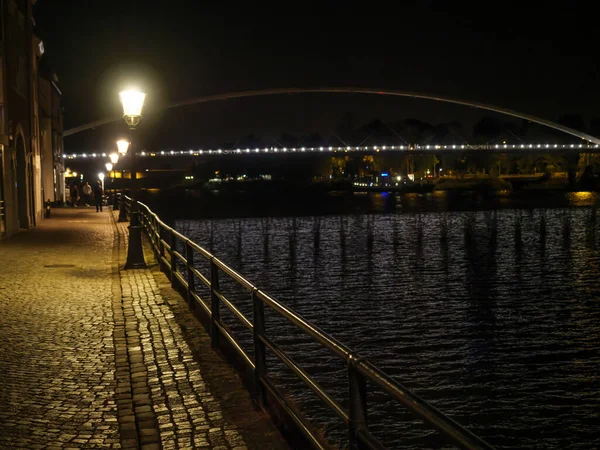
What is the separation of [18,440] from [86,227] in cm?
2744

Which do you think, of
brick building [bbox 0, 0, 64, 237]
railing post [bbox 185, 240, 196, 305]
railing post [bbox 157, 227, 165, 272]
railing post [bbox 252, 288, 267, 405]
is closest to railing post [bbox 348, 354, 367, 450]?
railing post [bbox 252, 288, 267, 405]

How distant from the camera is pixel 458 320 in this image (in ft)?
47.4

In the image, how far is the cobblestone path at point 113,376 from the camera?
20.4 ft

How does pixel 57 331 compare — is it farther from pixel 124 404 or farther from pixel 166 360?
pixel 124 404

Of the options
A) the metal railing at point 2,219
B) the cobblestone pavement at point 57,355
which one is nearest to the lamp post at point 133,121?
the cobblestone pavement at point 57,355

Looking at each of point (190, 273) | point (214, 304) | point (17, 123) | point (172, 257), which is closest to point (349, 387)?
point (214, 304)

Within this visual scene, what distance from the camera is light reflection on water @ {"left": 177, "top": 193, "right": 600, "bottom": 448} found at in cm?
899

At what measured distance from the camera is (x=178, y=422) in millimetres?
6539

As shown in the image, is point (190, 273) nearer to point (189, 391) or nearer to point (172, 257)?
point (172, 257)

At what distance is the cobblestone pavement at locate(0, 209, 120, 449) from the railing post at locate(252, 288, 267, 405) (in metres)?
1.25

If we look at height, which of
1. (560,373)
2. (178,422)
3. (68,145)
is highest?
(68,145)

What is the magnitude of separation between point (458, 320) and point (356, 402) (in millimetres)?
10493

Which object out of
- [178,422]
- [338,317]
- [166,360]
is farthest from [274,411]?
[338,317]

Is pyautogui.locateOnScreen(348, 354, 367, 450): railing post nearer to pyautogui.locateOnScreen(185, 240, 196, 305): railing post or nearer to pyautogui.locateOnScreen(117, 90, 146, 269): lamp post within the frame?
pyautogui.locateOnScreen(185, 240, 196, 305): railing post
